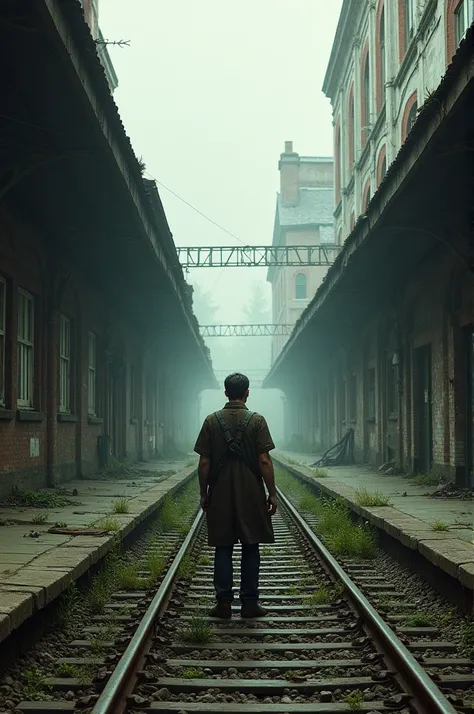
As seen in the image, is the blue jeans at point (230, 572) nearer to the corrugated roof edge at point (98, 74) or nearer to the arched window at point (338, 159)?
the corrugated roof edge at point (98, 74)

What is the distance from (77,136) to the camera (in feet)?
30.4

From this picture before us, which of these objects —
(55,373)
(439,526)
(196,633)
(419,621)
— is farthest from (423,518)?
(55,373)

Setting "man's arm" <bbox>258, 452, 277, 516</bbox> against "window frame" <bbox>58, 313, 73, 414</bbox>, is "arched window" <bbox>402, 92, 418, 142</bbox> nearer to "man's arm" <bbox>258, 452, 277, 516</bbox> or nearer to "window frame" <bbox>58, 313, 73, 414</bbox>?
"window frame" <bbox>58, 313, 73, 414</bbox>

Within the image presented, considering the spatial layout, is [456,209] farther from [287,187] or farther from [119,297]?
[287,187]

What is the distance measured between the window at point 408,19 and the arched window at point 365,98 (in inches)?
221

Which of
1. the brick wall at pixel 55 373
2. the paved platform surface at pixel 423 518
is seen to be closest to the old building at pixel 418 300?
the paved platform surface at pixel 423 518

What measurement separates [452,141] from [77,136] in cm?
393

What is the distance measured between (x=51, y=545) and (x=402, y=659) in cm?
396

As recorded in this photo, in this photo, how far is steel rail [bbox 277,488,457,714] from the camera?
14.5ft

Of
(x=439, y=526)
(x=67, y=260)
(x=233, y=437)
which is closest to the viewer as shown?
(x=233, y=437)

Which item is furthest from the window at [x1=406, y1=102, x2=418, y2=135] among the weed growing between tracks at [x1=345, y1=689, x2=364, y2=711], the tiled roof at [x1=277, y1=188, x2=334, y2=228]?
the tiled roof at [x1=277, y1=188, x2=334, y2=228]

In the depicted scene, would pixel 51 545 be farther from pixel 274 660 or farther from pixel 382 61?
pixel 382 61

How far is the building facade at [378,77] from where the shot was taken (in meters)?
18.1

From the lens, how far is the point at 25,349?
1358 cm
